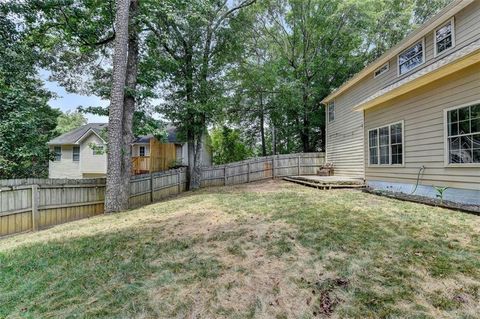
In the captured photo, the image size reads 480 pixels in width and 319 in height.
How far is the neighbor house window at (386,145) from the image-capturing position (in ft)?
27.1

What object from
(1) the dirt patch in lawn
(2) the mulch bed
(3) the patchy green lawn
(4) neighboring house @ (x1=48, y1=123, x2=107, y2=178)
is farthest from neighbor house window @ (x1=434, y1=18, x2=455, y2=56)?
A: (4) neighboring house @ (x1=48, y1=123, x2=107, y2=178)

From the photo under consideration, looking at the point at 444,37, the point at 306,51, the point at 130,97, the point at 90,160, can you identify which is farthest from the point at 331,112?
the point at 90,160

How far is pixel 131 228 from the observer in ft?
17.5

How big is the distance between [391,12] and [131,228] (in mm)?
20541

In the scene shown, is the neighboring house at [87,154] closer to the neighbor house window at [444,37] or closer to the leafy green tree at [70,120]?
the neighbor house window at [444,37]

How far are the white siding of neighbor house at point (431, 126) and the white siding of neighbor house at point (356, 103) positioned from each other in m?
1.65

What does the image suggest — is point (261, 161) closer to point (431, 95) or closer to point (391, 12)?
point (431, 95)

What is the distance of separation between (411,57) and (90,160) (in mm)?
21239

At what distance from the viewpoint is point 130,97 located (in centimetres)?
905

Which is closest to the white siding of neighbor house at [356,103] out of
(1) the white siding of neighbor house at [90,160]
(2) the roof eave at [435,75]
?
(2) the roof eave at [435,75]

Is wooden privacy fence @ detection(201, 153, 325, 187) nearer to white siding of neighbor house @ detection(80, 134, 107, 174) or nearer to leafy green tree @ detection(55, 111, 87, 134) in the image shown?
white siding of neighbor house @ detection(80, 134, 107, 174)

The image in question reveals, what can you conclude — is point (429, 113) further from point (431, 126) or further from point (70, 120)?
point (70, 120)

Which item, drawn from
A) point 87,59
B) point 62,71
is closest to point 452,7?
point 87,59

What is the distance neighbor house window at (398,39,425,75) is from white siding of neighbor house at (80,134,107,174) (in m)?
19.7
